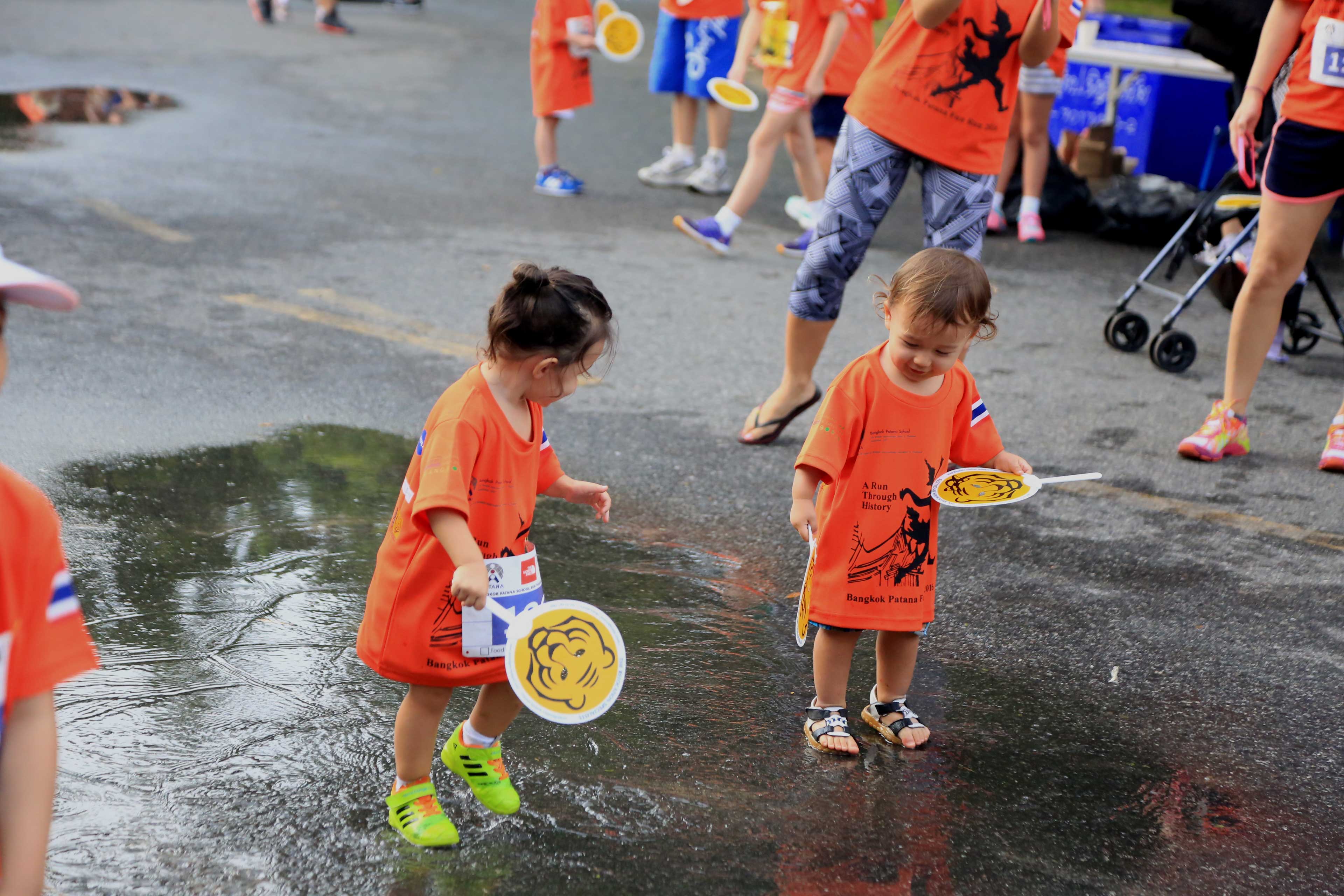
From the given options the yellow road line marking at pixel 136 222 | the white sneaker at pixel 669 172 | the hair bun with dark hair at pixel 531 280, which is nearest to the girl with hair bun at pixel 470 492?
the hair bun with dark hair at pixel 531 280

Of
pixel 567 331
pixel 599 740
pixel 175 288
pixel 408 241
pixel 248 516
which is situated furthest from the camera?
pixel 408 241

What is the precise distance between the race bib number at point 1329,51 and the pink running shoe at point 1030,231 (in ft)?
13.6

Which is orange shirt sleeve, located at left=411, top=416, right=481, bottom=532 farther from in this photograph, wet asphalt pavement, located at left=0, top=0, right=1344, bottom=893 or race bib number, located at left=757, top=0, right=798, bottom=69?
race bib number, located at left=757, top=0, right=798, bottom=69

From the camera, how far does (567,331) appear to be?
2354mm

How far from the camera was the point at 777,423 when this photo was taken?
192 inches

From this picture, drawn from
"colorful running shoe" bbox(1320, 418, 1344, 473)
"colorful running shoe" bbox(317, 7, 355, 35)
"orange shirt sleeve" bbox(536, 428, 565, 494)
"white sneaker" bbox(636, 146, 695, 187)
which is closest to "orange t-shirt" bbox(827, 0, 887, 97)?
"white sneaker" bbox(636, 146, 695, 187)

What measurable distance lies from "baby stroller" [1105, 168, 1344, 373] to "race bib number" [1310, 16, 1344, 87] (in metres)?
A: 1.49

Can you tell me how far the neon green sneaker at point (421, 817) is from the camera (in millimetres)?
2426

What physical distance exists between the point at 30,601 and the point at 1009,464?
2132 mm

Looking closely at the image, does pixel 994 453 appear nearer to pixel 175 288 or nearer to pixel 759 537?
pixel 759 537

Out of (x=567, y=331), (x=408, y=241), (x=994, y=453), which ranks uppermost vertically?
(x=567, y=331)

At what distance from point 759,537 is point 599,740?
136 cm

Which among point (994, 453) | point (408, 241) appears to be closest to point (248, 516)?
point (994, 453)

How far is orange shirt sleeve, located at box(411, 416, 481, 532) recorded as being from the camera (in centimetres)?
221
